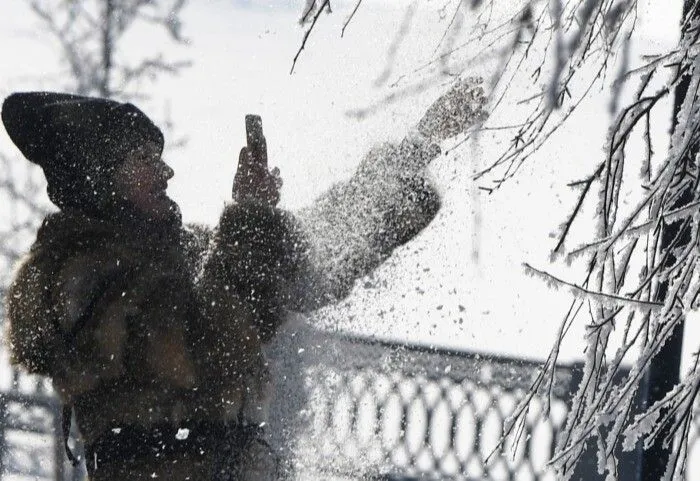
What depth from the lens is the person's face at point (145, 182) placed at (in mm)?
1869

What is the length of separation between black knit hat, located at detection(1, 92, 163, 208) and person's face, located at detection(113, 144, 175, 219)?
3cm

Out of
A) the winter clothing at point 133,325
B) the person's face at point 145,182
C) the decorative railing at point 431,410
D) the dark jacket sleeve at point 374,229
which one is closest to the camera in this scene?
the winter clothing at point 133,325

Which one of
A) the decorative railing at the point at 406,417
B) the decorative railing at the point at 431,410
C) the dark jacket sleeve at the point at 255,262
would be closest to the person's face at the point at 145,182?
the dark jacket sleeve at the point at 255,262

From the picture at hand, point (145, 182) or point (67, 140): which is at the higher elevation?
point (67, 140)

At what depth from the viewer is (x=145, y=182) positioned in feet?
6.17

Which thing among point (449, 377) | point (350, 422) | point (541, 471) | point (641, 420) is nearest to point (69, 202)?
point (541, 471)

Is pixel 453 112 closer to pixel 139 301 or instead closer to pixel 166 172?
pixel 166 172

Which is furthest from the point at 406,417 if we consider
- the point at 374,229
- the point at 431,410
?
the point at 374,229

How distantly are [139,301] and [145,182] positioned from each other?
0.29 meters

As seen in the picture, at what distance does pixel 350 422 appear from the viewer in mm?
3488

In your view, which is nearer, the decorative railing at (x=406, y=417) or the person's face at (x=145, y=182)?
the person's face at (x=145, y=182)

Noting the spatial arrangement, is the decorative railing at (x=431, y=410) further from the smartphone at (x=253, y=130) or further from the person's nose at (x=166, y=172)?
the person's nose at (x=166, y=172)

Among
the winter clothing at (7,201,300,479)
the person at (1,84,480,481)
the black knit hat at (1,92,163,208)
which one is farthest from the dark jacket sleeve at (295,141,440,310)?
the black knit hat at (1,92,163,208)

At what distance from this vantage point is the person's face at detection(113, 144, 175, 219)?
1869mm
